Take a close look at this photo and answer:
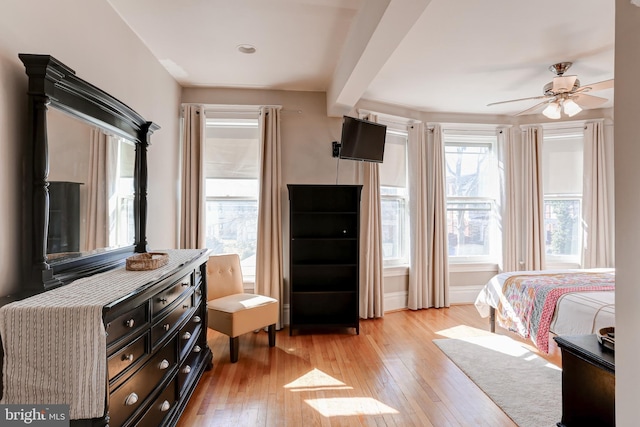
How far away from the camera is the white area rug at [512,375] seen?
2.18m

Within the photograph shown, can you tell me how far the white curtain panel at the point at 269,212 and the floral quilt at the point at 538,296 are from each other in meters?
2.34

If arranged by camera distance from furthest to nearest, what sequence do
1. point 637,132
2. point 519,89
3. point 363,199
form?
point 363,199
point 519,89
point 637,132

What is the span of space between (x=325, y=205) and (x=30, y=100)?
9.26 feet

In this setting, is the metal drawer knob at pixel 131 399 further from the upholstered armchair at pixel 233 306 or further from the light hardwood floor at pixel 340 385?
the upholstered armchair at pixel 233 306

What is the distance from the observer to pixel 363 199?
411 centimetres

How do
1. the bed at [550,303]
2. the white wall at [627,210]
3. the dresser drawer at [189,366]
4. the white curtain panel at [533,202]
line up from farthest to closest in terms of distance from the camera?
the white curtain panel at [533,202] → the bed at [550,303] → the dresser drawer at [189,366] → the white wall at [627,210]

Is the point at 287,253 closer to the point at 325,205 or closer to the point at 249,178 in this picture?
the point at 325,205

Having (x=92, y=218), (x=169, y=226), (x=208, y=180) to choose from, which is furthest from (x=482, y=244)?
(x=92, y=218)

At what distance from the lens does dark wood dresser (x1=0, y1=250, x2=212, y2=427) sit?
1.20m

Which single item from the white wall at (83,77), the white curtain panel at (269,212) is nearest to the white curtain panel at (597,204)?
the white curtain panel at (269,212)

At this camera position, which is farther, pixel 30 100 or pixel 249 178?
pixel 249 178

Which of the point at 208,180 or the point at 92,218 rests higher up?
the point at 208,180

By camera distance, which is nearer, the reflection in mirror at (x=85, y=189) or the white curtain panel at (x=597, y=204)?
the reflection in mirror at (x=85, y=189)

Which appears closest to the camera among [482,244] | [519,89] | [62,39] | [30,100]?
[30,100]
